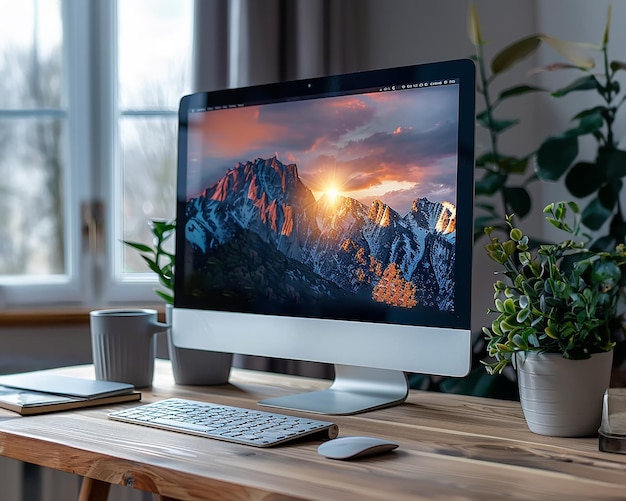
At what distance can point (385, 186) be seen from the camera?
121cm

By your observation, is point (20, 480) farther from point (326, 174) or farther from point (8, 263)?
point (326, 174)

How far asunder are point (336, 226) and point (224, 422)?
344 millimetres

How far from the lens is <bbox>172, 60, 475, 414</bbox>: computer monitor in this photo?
1.15m

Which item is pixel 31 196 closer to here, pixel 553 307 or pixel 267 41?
pixel 267 41

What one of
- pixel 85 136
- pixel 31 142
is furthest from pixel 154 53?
pixel 31 142

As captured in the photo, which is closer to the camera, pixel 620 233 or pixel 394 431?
pixel 394 431

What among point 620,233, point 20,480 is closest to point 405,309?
point 620,233

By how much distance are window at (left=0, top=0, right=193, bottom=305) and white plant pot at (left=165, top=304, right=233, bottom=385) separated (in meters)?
0.95

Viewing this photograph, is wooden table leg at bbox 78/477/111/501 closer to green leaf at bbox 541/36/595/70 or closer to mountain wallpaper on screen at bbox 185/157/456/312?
mountain wallpaper on screen at bbox 185/157/456/312

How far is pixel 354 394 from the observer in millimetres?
1330

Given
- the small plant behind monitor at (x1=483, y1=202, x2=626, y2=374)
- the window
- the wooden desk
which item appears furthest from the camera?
the window

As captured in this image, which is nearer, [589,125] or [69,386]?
[69,386]

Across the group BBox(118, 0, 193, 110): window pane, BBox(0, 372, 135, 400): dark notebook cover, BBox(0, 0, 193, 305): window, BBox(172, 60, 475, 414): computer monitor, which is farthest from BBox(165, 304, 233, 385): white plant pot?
BBox(118, 0, 193, 110): window pane

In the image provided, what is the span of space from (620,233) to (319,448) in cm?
136
